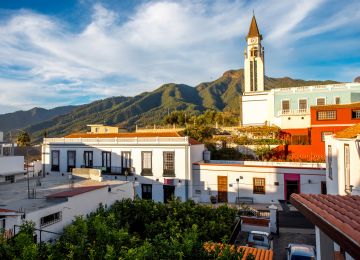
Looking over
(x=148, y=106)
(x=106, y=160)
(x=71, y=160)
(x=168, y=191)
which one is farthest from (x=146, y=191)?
(x=148, y=106)

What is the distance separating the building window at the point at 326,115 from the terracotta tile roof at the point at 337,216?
25398 mm

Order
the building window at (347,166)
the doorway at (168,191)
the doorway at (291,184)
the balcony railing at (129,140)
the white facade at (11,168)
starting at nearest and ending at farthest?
the building window at (347,166) < the white facade at (11,168) < the doorway at (291,184) < the doorway at (168,191) < the balcony railing at (129,140)

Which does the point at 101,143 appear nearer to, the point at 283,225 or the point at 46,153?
the point at 46,153

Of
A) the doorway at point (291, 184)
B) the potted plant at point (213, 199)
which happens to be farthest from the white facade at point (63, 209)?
the doorway at point (291, 184)

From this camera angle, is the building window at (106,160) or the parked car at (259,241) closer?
the parked car at (259,241)

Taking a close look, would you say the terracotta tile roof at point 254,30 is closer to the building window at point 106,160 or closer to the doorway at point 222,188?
the doorway at point 222,188

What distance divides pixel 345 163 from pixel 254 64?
33.8 meters

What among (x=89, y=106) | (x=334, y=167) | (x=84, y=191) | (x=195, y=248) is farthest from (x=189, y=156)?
(x=89, y=106)

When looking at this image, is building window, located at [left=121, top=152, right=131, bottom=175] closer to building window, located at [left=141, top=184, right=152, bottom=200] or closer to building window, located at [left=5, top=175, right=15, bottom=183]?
building window, located at [left=141, top=184, right=152, bottom=200]

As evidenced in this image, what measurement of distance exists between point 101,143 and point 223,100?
150277mm

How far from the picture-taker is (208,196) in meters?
25.4

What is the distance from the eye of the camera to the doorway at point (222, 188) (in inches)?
981

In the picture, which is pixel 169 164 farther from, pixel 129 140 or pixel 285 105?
pixel 285 105

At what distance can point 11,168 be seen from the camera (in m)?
20.9
